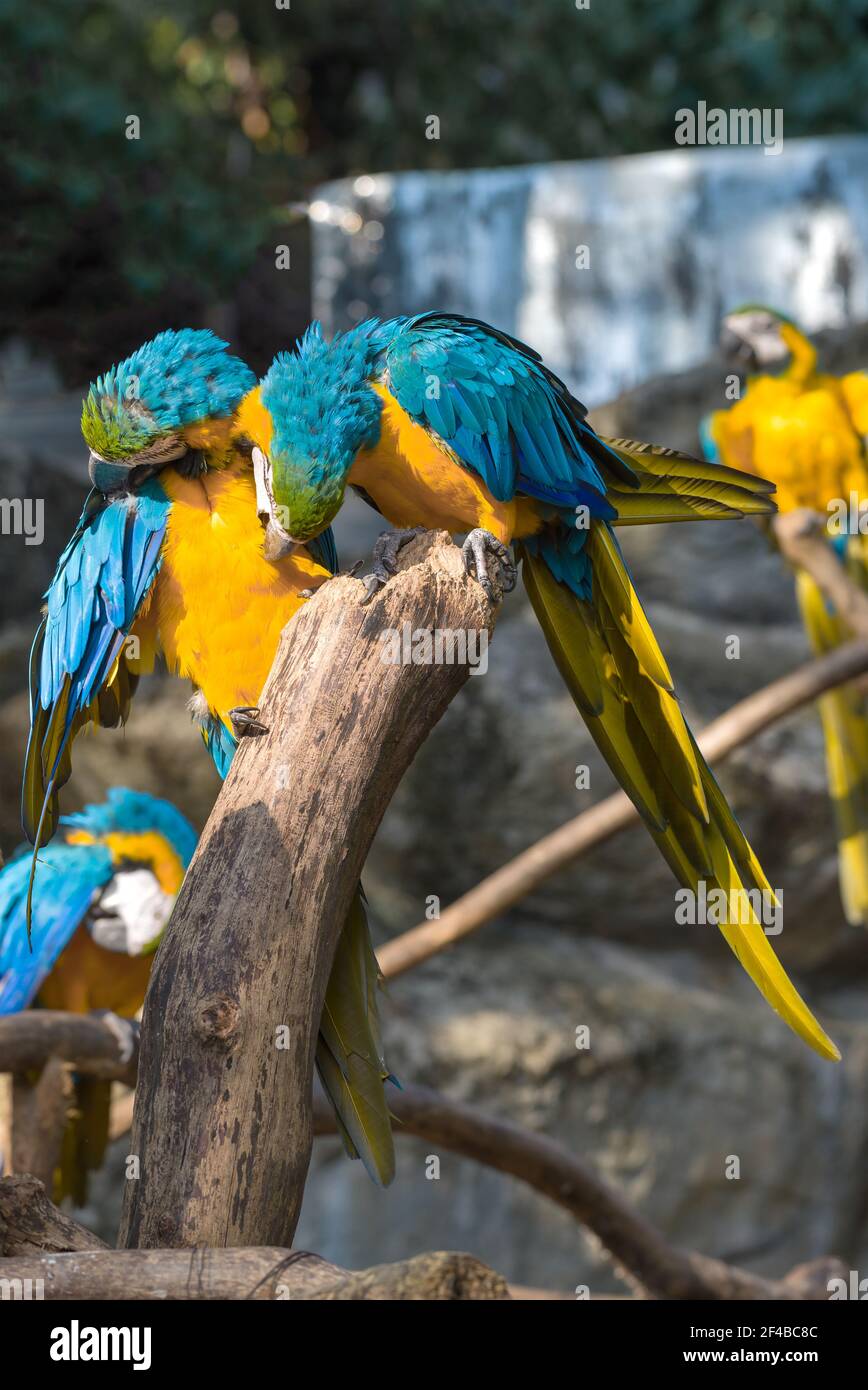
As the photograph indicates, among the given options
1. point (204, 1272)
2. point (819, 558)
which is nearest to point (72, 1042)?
point (204, 1272)

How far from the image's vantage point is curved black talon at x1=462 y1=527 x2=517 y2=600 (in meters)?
1.47

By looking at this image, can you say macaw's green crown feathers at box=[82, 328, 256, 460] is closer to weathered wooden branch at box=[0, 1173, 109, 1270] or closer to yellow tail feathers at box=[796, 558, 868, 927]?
weathered wooden branch at box=[0, 1173, 109, 1270]

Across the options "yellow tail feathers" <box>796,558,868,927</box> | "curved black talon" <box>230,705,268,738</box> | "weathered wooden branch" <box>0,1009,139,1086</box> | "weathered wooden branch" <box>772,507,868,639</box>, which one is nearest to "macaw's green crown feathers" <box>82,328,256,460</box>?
"curved black talon" <box>230,705,268,738</box>

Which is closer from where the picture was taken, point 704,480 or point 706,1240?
point 704,480

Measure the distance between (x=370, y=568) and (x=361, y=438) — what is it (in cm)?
19

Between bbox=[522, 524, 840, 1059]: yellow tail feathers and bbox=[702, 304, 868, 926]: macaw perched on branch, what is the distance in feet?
5.55

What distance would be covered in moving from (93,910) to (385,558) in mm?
1353

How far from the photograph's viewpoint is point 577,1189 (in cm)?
243

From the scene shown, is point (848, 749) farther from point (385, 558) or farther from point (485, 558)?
point (385, 558)

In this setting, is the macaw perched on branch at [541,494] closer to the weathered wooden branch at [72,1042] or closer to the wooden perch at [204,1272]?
the wooden perch at [204,1272]

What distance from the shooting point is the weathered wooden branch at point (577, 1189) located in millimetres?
2256

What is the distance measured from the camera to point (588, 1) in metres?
7.58
